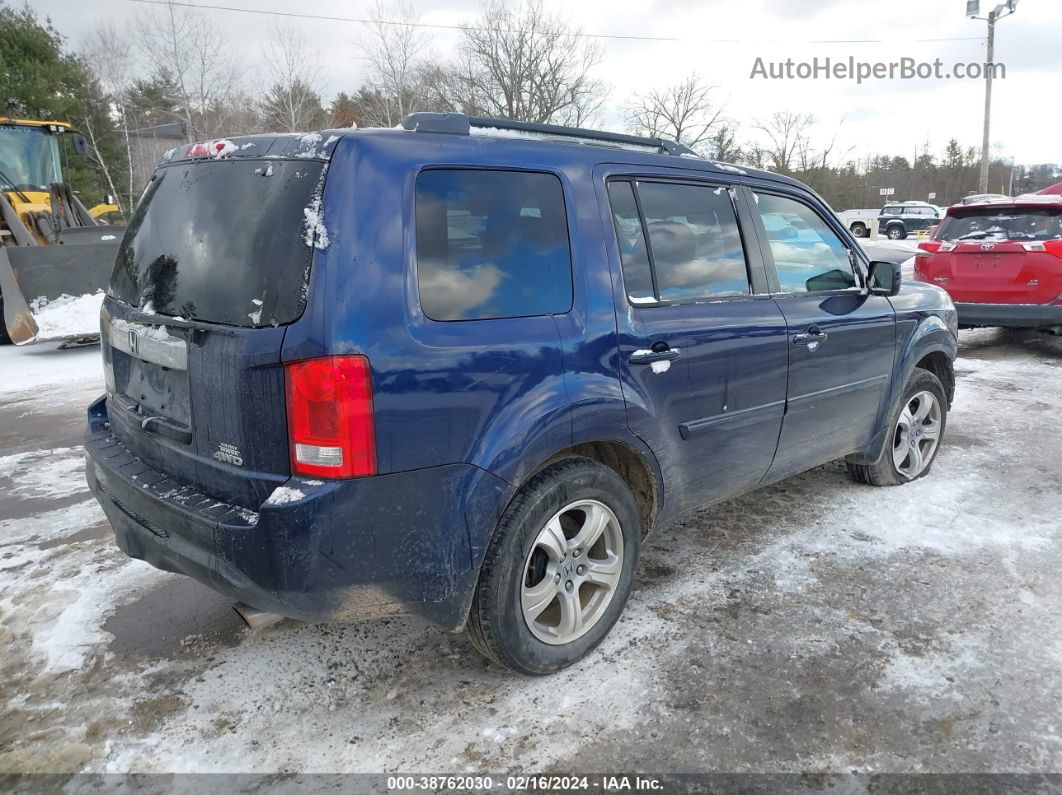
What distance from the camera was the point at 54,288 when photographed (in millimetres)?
10266

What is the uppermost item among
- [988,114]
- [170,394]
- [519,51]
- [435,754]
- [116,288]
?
[519,51]

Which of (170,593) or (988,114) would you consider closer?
(170,593)

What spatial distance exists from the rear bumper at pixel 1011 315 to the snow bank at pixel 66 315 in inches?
431

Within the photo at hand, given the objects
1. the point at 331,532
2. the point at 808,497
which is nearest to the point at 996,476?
the point at 808,497

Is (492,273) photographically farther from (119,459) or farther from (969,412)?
(969,412)

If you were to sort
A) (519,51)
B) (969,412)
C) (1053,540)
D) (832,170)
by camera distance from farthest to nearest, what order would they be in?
(832,170) < (519,51) < (969,412) < (1053,540)

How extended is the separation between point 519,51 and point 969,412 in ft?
113

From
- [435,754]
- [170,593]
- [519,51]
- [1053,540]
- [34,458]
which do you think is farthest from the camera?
[519,51]

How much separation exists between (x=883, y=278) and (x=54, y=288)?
10.5 meters

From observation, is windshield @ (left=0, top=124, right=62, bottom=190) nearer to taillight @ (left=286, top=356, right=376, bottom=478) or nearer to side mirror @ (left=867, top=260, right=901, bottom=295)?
→ taillight @ (left=286, top=356, right=376, bottom=478)

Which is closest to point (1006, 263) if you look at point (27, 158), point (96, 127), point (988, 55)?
point (27, 158)

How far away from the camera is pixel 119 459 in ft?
9.14

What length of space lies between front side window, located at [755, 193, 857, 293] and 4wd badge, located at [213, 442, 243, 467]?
253 centimetres

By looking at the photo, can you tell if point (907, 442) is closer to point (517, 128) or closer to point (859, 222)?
point (517, 128)
